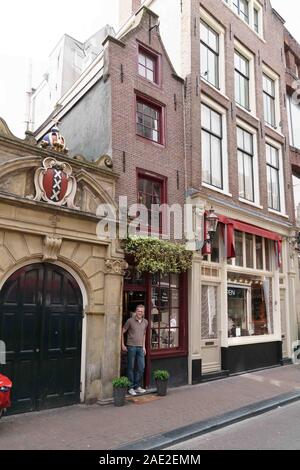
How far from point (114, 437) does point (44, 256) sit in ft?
11.8

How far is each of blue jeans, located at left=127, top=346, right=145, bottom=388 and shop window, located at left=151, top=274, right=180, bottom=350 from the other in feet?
2.91

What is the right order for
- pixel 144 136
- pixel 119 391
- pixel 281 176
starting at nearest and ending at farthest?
pixel 119 391
pixel 144 136
pixel 281 176

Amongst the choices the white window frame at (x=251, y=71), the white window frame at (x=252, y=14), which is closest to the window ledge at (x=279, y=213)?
the white window frame at (x=251, y=71)

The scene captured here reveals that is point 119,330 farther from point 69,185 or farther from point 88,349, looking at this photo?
point 69,185

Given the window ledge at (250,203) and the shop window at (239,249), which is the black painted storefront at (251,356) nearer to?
the shop window at (239,249)

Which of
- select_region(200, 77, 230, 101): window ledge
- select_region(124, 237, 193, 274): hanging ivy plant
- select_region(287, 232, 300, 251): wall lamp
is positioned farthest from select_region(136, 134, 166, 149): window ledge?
select_region(287, 232, 300, 251): wall lamp

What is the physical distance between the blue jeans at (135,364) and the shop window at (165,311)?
887 millimetres

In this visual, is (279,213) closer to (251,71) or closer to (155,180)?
(251,71)

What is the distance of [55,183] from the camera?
8.23 meters

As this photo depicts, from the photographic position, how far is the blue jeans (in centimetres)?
913

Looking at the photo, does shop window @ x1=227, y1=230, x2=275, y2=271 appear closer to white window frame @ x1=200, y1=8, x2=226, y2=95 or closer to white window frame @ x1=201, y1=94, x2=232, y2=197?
white window frame @ x1=201, y1=94, x2=232, y2=197

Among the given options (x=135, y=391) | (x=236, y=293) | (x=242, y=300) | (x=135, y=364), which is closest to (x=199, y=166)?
(x=236, y=293)

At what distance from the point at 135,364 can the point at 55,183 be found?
4.51 metres

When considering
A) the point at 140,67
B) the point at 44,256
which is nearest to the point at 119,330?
the point at 44,256
